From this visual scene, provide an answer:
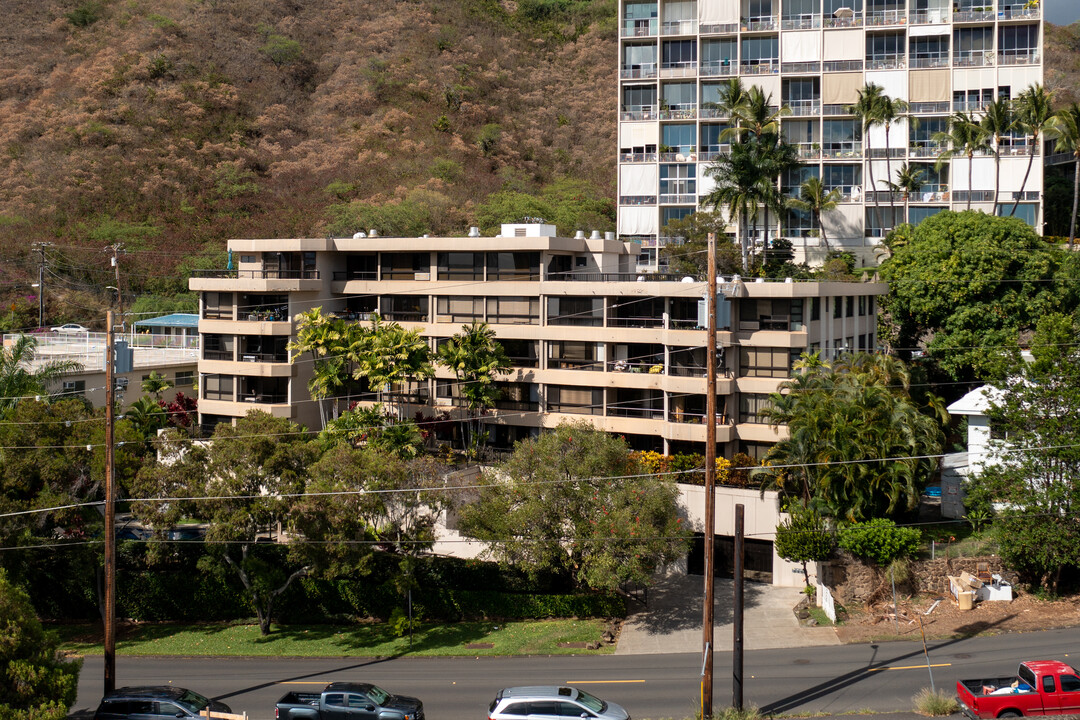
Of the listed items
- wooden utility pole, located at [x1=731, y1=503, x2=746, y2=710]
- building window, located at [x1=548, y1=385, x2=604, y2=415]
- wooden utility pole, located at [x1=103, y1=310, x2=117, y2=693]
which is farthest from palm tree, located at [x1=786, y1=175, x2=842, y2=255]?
wooden utility pole, located at [x1=103, y1=310, x2=117, y2=693]

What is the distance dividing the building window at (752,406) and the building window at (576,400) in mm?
7771

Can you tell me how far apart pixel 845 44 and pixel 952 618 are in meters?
54.7

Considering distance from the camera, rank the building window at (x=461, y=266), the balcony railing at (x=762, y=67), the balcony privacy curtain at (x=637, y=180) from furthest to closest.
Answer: the balcony privacy curtain at (x=637, y=180) → the balcony railing at (x=762, y=67) → the building window at (x=461, y=266)

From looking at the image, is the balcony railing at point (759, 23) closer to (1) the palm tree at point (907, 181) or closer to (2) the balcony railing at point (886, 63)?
(2) the balcony railing at point (886, 63)

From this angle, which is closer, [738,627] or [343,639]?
[738,627]

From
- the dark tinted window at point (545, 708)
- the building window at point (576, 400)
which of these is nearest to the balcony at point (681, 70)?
the building window at point (576, 400)

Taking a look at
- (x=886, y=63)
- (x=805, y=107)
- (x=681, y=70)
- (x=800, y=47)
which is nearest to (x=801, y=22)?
(x=800, y=47)

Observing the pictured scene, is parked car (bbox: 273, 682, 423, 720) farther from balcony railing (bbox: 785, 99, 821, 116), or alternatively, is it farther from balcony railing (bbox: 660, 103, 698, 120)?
balcony railing (bbox: 785, 99, 821, 116)

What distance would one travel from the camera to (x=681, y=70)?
8300 cm

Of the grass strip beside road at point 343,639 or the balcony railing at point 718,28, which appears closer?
the grass strip beside road at point 343,639

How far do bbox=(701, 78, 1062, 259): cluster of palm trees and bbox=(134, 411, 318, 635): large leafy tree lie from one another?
36196mm

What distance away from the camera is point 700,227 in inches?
2857

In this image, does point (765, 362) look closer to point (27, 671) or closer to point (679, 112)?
point (27, 671)

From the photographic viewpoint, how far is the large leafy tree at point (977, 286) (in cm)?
5703
